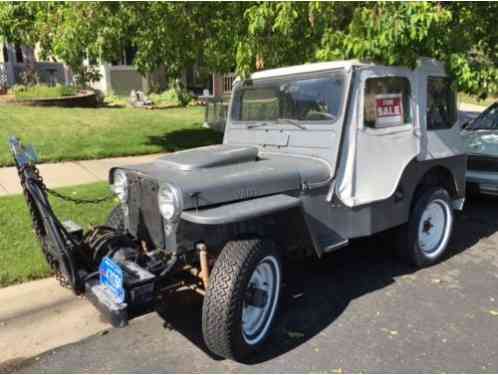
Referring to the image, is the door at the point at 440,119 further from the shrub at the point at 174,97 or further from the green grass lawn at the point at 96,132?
the shrub at the point at 174,97

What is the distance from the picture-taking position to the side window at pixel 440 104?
4445 millimetres

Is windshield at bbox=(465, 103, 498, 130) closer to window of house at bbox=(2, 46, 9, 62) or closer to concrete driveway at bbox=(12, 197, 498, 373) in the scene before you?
concrete driveway at bbox=(12, 197, 498, 373)

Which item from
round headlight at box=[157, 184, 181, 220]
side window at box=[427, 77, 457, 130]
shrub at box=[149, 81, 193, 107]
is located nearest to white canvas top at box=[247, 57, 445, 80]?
side window at box=[427, 77, 457, 130]

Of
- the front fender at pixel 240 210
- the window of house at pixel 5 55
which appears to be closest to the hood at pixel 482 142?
the front fender at pixel 240 210

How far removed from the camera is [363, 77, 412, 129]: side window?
3861 mm

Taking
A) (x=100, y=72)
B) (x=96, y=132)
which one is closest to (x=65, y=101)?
(x=96, y=132)

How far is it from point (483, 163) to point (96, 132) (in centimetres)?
765

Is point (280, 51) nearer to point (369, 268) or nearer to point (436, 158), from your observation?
point (436, 158)

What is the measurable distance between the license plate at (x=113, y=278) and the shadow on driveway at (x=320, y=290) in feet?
2.64

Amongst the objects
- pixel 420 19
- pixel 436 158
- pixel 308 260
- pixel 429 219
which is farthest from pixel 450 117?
pixel 308 260

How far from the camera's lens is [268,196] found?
3322mm

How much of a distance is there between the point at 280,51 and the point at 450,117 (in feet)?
6.77

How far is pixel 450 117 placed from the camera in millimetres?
4691

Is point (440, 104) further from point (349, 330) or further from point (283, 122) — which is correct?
point (349, 330)
